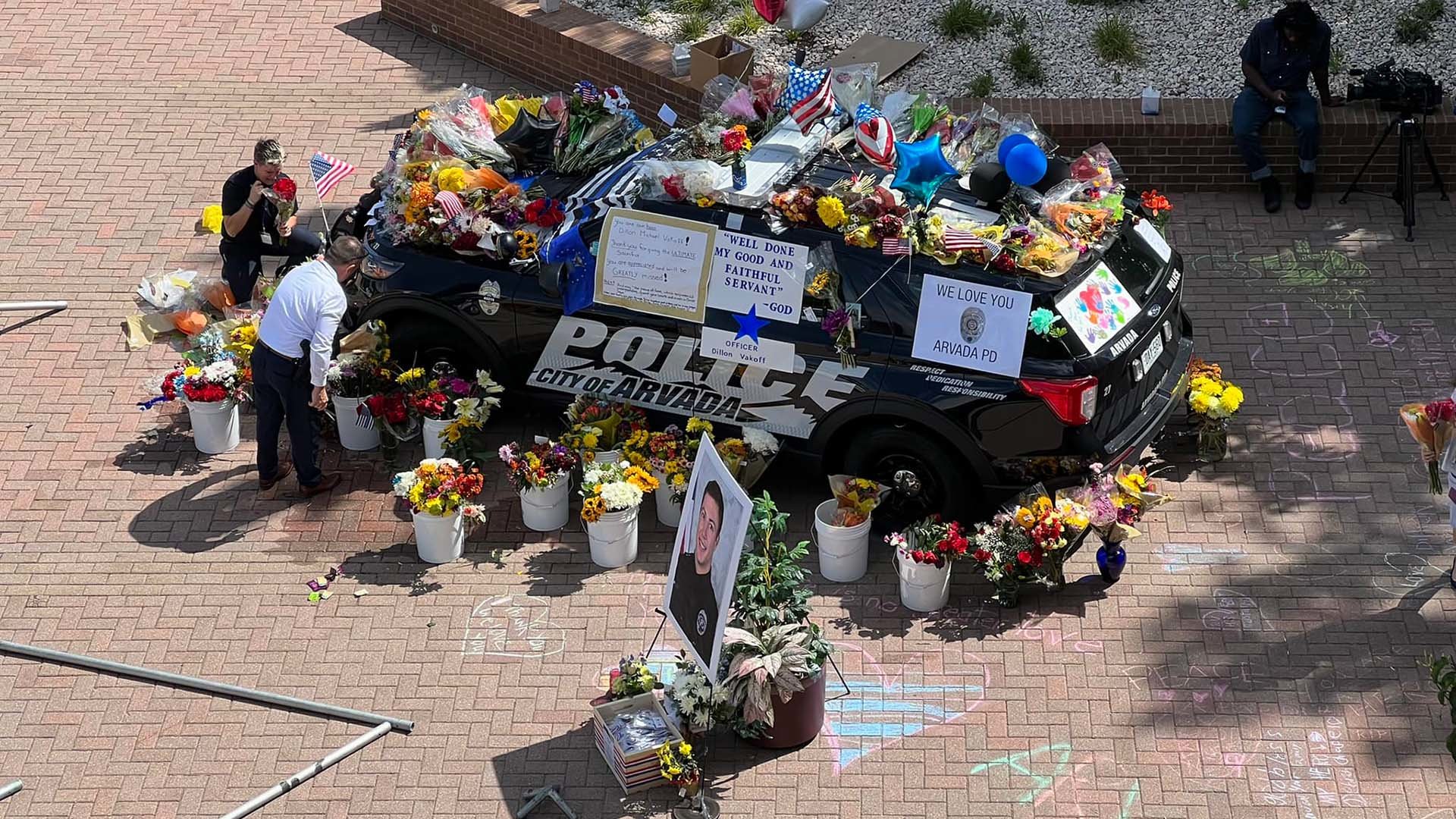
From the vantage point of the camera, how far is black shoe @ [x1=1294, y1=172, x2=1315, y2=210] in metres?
12.4

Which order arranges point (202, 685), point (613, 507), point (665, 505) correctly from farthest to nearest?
point (665, 505), point (613, 507), point (202, 685)

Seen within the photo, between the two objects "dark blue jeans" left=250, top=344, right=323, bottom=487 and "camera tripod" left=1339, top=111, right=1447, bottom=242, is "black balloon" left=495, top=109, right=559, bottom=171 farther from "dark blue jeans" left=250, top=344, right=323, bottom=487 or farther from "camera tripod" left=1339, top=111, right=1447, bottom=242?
"camera tripod" left=1339, top=111, right=1447, bottom=242

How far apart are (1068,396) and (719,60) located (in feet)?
18.0

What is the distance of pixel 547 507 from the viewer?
9.38 metres

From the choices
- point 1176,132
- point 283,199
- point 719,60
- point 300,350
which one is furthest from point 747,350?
point 1176,132

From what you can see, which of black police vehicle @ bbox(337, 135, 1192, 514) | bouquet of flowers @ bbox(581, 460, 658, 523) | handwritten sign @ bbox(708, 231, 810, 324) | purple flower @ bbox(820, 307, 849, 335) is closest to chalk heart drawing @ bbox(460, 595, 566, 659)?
bouquet of flowers @ bbox(581, 460, 658, 523)

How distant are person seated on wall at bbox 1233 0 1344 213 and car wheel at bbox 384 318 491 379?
20.0 ft

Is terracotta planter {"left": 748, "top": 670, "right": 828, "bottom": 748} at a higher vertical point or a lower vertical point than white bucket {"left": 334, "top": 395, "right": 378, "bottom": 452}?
higher

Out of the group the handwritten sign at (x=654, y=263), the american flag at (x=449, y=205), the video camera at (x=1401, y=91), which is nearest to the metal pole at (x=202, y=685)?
the handwritten sign at (x=654, y=263)

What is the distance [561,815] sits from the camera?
24.5 ft

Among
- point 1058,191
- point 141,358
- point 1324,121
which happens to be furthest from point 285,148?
point 1324,121

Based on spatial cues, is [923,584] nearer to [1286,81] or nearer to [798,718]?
[798,718]

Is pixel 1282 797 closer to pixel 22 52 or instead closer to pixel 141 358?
pixel 141 358

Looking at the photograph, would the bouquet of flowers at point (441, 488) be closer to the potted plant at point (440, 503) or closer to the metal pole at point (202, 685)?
the potted plant at point (440, 503)
